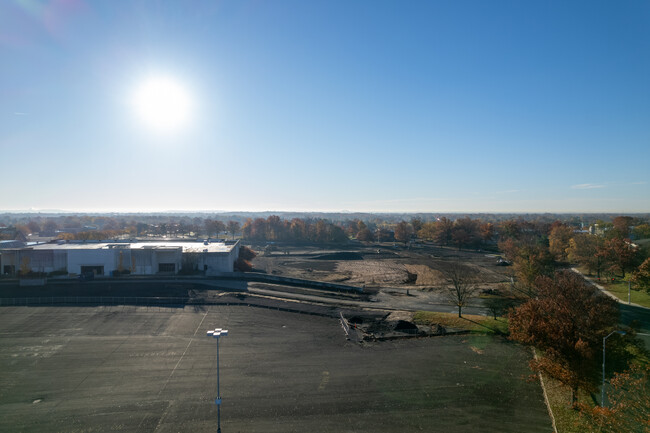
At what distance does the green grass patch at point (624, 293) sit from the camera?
3509 centimetres

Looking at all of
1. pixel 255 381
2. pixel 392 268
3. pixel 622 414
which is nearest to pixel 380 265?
pixel 392 268

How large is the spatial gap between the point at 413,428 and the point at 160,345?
63.1 ft

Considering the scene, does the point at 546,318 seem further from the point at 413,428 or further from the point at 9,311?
the point at 9,311

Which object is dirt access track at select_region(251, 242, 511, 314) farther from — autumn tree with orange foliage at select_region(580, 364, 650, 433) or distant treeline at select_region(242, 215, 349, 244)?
autumn tree with orange foliage at select_region(580, 364, 650, 433)

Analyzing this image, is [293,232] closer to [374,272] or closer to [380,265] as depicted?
[380,265]

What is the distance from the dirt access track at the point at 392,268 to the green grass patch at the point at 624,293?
12288mm

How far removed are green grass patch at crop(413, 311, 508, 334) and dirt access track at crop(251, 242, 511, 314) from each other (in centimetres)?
311

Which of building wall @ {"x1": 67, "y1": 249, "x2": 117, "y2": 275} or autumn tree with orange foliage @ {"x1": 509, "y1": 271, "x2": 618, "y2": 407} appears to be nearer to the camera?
autumn tree with orange foliage @ {"x1": 509, "y1": 271, "x2": 618, "y2": 407}

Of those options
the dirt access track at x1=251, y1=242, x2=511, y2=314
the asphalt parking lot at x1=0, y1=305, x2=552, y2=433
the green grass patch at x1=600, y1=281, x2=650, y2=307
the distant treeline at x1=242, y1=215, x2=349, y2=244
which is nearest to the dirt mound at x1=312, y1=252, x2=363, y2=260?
the dirt access track at x1=251, y1=242, x2=511, y2=314

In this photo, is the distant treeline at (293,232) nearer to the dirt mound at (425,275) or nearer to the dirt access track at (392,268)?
the dirt access track at (392,268)

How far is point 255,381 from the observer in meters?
19.4

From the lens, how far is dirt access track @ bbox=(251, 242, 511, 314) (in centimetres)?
4172

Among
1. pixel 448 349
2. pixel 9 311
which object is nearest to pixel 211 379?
pixel 448 349

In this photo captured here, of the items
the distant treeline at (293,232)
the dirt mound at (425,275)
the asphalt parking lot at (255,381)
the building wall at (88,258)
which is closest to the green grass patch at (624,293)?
the dirt mound at (425,275)
